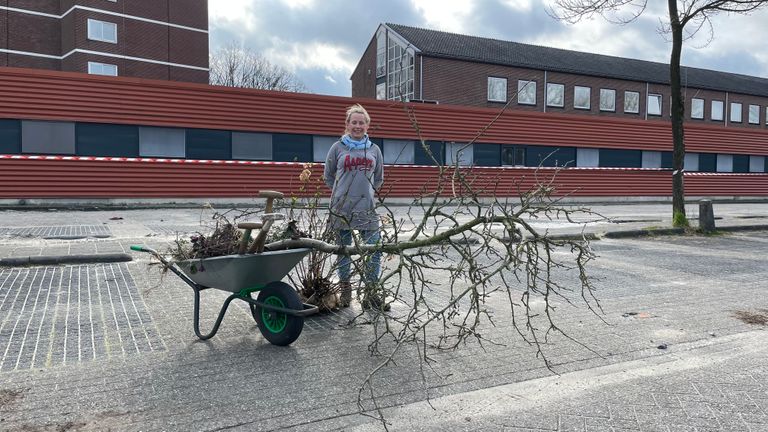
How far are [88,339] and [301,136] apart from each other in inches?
687

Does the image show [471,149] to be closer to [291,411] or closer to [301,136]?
[301,136]

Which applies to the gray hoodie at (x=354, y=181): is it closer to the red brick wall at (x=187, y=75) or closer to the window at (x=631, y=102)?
the red brick wall at (x=187, y=75)

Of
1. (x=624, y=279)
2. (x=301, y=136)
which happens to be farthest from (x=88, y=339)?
(x=301, y=136)

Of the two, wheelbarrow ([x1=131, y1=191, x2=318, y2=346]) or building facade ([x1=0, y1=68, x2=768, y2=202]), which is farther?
building facade ([x1=0, y1=68, x2=768, y2=202])

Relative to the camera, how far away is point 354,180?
5.20 meters

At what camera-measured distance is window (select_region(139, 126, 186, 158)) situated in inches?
745

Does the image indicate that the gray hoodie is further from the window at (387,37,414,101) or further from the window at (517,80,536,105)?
the window at (517,80,536,105)

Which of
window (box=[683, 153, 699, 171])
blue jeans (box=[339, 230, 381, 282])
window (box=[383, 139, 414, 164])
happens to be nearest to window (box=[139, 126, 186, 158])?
window (box=[383, 139, 414, 164])

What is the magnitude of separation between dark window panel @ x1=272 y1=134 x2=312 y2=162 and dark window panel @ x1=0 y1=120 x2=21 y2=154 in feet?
24.8

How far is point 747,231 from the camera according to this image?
13.9m

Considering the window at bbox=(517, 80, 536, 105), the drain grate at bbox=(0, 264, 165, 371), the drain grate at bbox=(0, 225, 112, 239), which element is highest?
the window at bbox=(517, 80, 536, 105)

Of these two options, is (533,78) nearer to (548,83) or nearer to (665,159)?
(548,83)

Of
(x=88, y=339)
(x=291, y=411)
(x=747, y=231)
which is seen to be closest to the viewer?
(x=291, y=411)

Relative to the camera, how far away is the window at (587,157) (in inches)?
1082
